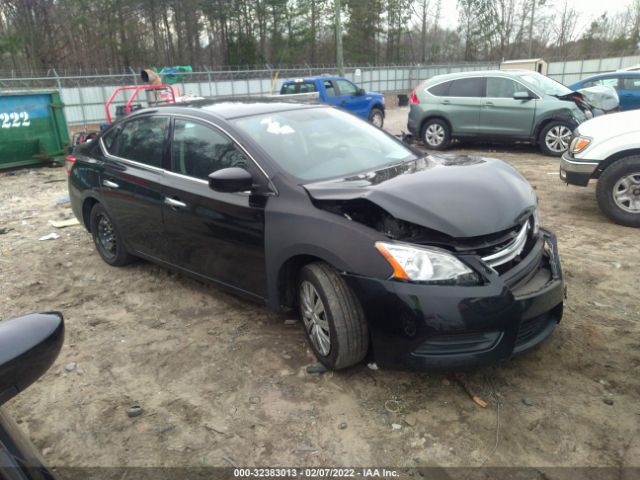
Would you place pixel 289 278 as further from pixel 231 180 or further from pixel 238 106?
pixel 238 106

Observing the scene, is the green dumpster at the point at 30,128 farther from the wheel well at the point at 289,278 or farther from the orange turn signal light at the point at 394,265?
the orange turn signal light at the point at 394,265

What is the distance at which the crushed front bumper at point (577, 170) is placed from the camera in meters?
5.80

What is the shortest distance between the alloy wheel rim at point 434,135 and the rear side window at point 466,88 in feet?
2.50

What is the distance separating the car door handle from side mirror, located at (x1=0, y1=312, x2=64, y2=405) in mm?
2561

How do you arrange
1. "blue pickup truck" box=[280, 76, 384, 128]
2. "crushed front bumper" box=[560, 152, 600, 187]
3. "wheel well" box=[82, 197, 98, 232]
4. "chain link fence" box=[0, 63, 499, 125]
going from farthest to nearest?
"chain link fence" box=[0, 63, 499, 125], "blue pickup truck" box=[280, 76, 384, 128], "crushed front bumper" box=[560, 152, 600, 187], "wheel well" box=[82, 197, 98, 232]

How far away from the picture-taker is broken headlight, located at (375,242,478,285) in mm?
2639

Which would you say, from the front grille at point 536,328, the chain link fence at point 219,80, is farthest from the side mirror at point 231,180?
the chain link fence at point 219,80

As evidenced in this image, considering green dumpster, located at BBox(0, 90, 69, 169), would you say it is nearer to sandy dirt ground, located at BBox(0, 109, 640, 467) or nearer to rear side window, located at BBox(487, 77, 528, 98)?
sandy dirt ground, located at BBox(0, 109, 640, 467)

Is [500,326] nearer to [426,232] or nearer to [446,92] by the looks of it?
[426,232]

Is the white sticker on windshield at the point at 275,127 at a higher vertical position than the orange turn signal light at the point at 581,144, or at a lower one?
higher

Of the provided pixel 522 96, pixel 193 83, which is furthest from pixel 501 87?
pixel 193 83

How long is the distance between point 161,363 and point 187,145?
167 cm

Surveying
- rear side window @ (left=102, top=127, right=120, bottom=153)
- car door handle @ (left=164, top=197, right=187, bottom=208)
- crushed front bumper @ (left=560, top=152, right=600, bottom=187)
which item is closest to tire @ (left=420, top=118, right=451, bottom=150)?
crushed front bumper @ (left=560, top=152, right=600, bottom=187)

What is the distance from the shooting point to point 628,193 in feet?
18.4
